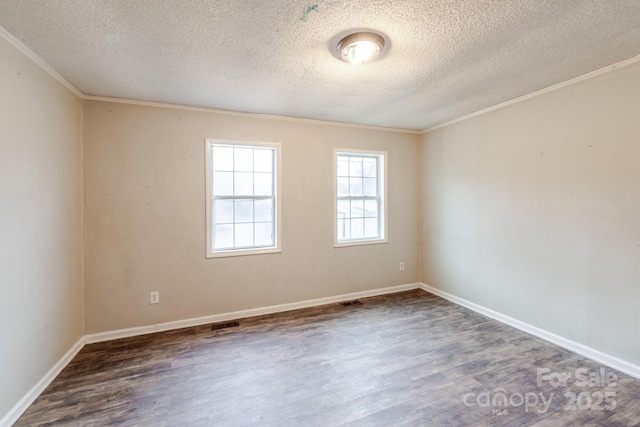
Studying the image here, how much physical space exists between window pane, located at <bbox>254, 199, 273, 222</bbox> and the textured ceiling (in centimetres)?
120

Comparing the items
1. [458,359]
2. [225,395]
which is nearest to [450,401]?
[458,359]

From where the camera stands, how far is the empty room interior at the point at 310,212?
5.89 ft

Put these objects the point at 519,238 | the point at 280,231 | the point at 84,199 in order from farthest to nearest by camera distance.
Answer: the point at 280,231 < the point at 519,238 < the point at 84,199

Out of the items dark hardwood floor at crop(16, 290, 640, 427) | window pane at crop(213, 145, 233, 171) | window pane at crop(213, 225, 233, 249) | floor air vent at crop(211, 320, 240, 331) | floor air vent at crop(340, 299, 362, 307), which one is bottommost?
dark hardwood floor at crop(16, 290, 640, 427)

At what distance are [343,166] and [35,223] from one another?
3221 mm

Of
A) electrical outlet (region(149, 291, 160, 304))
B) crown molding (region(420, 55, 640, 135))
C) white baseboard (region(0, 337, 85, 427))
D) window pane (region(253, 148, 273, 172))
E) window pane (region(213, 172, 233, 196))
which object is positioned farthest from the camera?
window pane (region(253, 148, 273, 172))

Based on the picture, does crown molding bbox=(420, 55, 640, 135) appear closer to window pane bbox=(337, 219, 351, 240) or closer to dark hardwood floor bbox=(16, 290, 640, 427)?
window pane bbox=(337, 219, 351, 240)

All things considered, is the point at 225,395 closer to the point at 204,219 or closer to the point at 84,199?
the point at 204,219

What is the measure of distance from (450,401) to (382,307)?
1.72m

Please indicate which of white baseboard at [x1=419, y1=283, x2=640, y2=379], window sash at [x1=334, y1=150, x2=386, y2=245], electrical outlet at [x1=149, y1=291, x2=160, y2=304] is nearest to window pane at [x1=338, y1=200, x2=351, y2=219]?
window sash at [x1=334, y1=150, x2=386, y2=245]

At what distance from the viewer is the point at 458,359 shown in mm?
2447

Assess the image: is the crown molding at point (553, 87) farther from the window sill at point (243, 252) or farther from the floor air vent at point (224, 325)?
the floor air vent at point (224, 325)

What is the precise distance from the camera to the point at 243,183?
345cm

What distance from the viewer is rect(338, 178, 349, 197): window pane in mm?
3982
